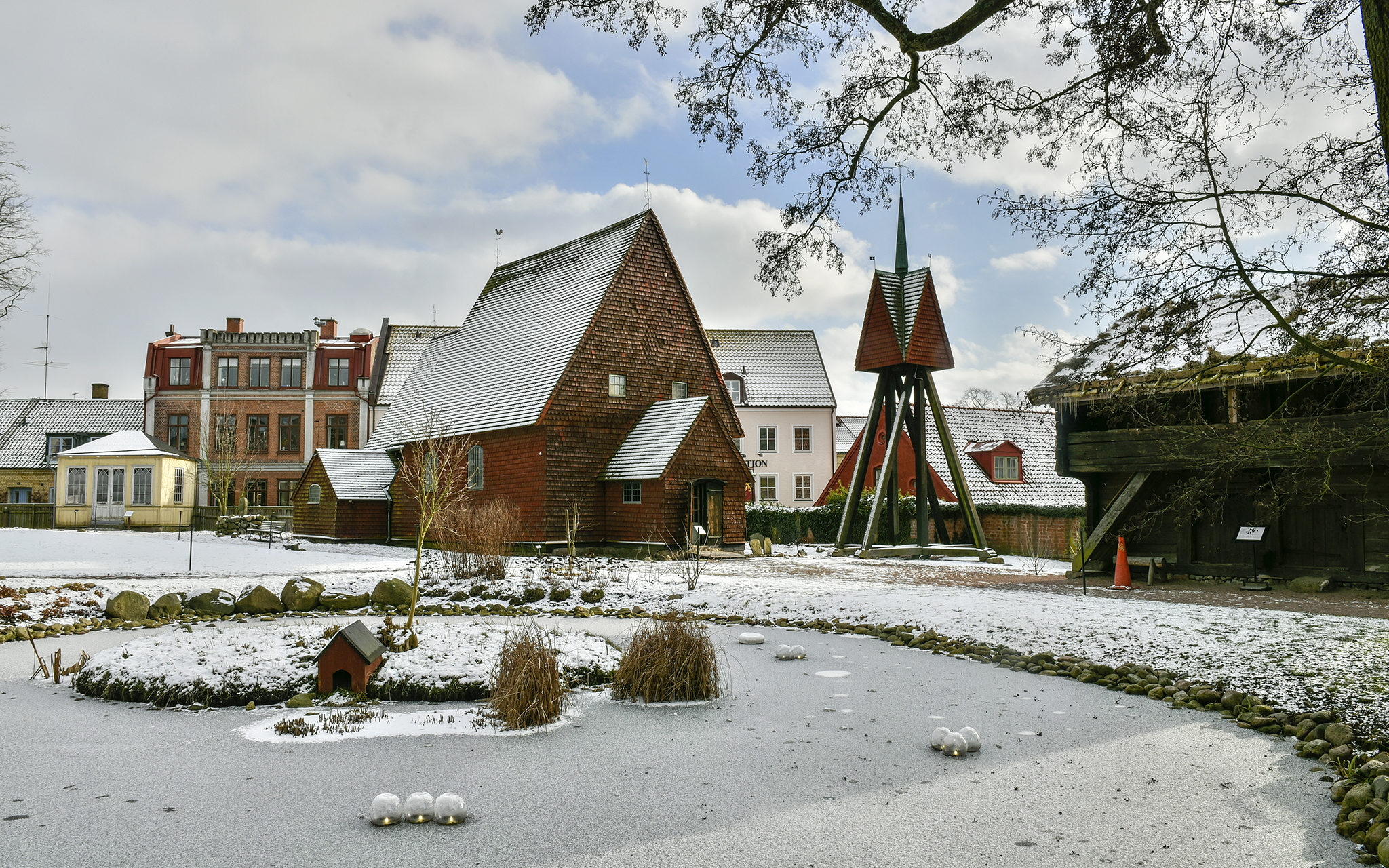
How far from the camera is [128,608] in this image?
13.9 meters

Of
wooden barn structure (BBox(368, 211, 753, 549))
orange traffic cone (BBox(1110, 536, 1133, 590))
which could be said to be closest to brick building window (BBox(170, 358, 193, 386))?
wooden barn structure (BBox(368, 211, 753, 549))

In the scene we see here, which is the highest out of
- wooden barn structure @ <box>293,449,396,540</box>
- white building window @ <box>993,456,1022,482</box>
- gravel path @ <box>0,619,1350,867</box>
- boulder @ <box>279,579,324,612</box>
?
white building window @ <box>993,456,1022,482</box>

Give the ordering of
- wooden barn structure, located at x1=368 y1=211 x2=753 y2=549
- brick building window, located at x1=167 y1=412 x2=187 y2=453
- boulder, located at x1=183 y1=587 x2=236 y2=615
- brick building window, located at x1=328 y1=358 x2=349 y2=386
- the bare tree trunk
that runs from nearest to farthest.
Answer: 1. the bare tree trunk
2. boulder, located at x1=183 y1=587 x2=236 y2=615
3. wooden barn structure, located at x1=368 y1=211 x2=753 y2=549
4. brick building window, located at x1=167 y1=412 x2=187 y2=453
5. brick building window, located at x1=328 y1=358 x2=349 y2=386

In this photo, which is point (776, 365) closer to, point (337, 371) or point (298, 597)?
point (337, 371)

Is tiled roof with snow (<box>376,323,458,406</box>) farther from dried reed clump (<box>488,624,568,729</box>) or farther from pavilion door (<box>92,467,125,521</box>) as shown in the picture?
dried reed clump (<box>488,624,568,729</box>)

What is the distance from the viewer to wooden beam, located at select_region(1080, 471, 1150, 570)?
17.8 m

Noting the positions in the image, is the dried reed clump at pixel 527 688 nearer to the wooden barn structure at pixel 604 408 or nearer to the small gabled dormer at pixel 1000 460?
the wooden barn structure at pixel 604 408

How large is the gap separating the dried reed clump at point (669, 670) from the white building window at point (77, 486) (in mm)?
36240

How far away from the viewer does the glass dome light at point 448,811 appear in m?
5.30

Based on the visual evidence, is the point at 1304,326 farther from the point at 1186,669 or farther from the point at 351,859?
the point at 351,859

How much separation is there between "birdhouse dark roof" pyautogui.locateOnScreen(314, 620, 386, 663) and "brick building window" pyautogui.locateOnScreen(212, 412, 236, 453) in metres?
38.9

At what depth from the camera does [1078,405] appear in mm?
18750

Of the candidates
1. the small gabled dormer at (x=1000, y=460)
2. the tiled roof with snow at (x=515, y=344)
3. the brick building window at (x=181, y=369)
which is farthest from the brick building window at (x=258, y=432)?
the small gabled dormer at (x=1000, y=460)

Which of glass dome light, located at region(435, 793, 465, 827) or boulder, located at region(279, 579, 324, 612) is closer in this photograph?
glass dome light, located at region(435, 793, 465, 827)
